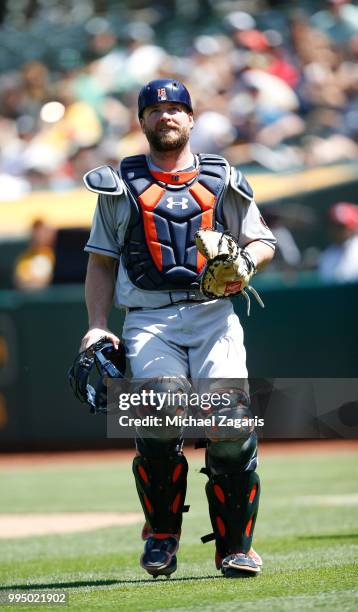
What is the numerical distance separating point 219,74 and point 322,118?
1836 mm

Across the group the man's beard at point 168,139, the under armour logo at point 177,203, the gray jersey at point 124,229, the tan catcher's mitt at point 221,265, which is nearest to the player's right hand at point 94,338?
the gray jersey at point 124,229

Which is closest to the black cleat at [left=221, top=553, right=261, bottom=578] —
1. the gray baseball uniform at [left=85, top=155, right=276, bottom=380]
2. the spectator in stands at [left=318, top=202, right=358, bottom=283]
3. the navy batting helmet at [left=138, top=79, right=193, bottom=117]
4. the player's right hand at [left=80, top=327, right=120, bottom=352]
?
the gray baseball uniform at [left=85, top=155, right=276, bottom=380]

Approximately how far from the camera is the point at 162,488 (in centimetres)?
472

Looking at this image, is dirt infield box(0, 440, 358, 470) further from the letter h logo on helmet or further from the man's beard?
the letter h logo on helmet

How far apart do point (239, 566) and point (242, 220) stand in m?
1.42

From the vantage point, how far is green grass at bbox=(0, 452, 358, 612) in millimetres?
4027

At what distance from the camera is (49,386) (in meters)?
12.3

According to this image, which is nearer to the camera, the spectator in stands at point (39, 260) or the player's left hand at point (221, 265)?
the player's left hand at point (221, 265)

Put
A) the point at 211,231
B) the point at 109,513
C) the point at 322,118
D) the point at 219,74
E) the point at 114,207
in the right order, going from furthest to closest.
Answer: the point at 219,74, the point at 322,118, the point at 109,513, the point at 114,207, the point at 211,231

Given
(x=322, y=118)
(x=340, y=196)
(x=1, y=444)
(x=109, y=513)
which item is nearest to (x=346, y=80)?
(x=322, y=118)

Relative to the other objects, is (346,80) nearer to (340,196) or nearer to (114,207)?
(340,196)

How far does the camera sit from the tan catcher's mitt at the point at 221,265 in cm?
440

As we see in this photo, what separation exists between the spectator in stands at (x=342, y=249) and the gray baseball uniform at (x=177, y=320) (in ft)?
21.4

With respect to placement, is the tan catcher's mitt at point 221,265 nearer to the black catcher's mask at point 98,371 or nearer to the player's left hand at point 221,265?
the player's left hand at point 221,265
